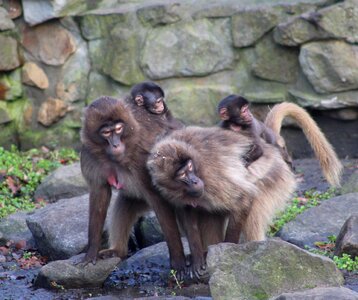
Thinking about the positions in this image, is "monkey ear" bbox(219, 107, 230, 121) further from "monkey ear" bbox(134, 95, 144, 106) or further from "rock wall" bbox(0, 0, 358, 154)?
"rock wall" bbox(0, 0, 358, 154)

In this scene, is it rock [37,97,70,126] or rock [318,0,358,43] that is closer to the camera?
rock [318,0,358,43]

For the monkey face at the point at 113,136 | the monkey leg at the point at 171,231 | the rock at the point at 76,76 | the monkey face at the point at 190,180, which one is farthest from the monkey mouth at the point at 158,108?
the rock at the point at 76,76

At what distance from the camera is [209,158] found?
19.8 feet

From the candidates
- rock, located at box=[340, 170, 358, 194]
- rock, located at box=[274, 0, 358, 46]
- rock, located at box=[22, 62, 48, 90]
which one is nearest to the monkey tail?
rock, located at box=[340, 170, 358, 194]

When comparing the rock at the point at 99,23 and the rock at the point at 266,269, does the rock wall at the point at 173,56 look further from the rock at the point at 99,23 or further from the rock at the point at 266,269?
the rock at the point at 266,269

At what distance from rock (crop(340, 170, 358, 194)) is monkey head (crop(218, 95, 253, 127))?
1.49 metres

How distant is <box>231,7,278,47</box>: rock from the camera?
9117 mm

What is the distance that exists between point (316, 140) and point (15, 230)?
8.40 ft

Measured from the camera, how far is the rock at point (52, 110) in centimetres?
980

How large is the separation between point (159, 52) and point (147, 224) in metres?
2.73

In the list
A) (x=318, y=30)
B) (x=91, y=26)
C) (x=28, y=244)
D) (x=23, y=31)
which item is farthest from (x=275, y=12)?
(x=28, y=244)

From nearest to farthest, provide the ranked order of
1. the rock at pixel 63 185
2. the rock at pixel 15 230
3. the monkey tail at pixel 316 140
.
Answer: the monkey tail at pixel 316 140 → the rock at pixel 15 230 → the rock at pixel 63 185

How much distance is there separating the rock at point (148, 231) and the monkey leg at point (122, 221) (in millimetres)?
352

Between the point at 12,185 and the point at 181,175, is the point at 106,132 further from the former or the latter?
the point at 12,185
